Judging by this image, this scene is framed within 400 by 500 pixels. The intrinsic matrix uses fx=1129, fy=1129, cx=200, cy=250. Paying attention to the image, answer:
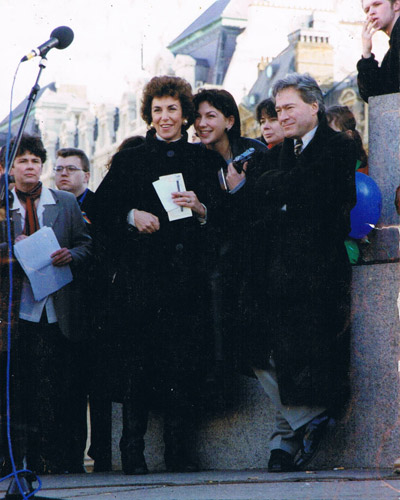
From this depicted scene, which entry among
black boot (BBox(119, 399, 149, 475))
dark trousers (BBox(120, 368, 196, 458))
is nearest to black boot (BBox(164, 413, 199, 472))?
dark trousers (BBox(120, 368, 196, 458))

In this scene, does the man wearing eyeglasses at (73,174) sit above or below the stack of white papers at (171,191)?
above

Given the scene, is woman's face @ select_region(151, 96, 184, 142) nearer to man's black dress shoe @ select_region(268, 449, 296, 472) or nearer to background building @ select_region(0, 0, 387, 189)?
man's black dress shoe @ select_region(268, 449, 296, 472)

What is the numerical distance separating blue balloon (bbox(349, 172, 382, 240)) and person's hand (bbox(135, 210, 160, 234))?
1.00 m

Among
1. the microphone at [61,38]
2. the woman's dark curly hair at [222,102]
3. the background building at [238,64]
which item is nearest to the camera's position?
the microphone at [61,38]

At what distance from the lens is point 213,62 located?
39.0 m

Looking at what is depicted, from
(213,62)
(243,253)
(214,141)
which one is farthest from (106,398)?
(213,62)

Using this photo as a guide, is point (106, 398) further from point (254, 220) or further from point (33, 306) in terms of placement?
point (254, 220)

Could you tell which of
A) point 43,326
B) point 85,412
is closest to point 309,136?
point 43,326

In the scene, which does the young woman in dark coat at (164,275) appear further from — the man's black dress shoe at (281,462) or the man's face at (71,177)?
the man's face at (71,177)

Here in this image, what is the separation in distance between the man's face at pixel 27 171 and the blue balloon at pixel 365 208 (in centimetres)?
184

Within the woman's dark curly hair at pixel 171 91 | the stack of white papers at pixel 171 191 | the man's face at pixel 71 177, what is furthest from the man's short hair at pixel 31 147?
the man's face at pixel 71 177

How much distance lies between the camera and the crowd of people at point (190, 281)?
5.51 m

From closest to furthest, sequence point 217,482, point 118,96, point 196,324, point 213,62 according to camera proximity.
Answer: point 217,482 < point 196,324 < point 213,62 < point 118,96

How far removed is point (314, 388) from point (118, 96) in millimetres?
43191
